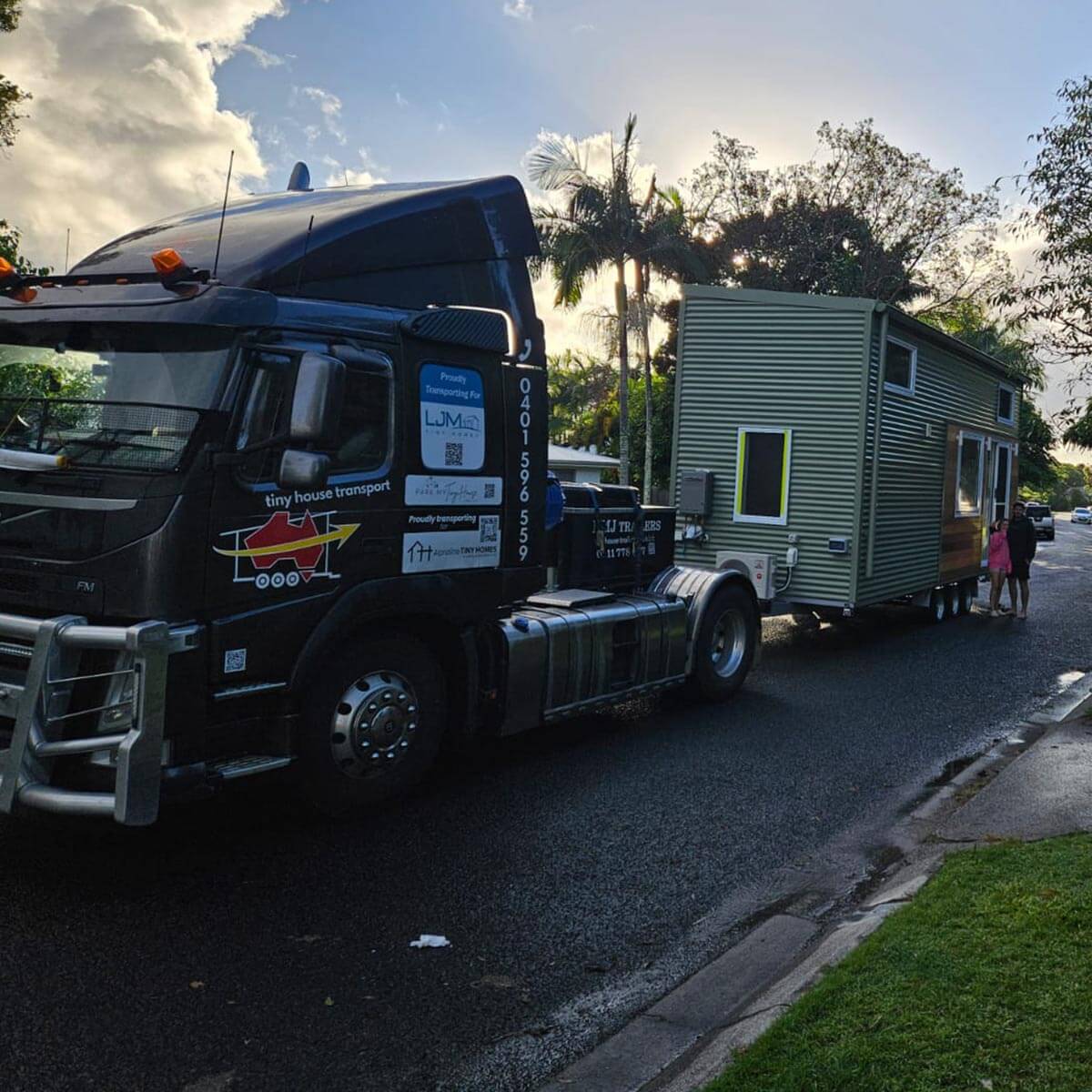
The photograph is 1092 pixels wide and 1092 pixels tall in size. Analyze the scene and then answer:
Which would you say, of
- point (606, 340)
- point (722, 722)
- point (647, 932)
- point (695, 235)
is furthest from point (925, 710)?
point (695, 235)

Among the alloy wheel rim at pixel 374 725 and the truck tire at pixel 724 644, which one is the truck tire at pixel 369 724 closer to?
the alloy wheel rim at pixel 374 725

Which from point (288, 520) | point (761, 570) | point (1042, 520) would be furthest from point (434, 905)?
point (1042, 520)

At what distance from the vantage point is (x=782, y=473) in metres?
12.2

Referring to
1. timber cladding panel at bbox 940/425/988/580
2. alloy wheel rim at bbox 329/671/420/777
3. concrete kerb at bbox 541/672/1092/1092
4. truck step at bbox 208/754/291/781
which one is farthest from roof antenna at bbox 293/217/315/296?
timber cladding panel at bbox 940/425/988/580

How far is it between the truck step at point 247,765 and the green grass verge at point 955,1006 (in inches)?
110

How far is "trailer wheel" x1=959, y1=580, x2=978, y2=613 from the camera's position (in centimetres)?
1650

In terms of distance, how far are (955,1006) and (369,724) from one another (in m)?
3.36

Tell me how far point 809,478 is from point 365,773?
7.35 m

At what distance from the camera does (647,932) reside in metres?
4.91

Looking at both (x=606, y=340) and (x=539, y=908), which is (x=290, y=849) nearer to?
(x=539, y=908)

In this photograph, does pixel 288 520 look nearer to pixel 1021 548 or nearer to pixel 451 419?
pixel 451 419

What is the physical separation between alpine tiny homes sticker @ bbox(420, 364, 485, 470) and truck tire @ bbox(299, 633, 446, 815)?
1080 mm

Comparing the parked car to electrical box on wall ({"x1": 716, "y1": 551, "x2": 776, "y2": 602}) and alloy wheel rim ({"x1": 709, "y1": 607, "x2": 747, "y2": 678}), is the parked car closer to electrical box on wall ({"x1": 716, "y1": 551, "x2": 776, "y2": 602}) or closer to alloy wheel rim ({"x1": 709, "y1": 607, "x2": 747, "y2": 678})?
electrical box on wall ({"x1": 716, "y1": 551, "x2": 776, "y2": 602})

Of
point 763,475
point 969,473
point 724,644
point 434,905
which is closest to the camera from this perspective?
point 434,905
